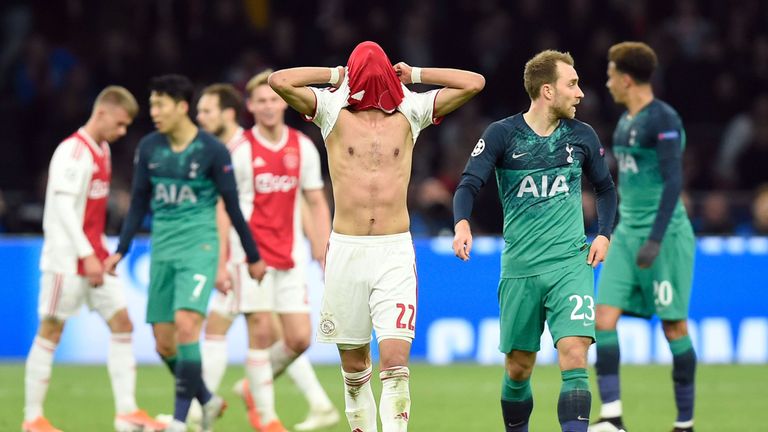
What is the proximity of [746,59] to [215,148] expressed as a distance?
11643 millimetres

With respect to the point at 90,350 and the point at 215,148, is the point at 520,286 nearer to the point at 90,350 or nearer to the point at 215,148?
the point at 215,148

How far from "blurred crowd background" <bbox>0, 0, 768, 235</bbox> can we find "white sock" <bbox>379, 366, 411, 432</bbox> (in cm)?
937

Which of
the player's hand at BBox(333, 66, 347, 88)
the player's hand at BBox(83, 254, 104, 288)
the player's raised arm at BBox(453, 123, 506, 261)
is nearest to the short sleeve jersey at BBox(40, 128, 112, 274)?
the player's hand at BBox(83, 254, 104, 288)

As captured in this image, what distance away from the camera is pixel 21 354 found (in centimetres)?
1497

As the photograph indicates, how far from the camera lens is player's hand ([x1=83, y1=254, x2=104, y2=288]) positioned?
31.2ft

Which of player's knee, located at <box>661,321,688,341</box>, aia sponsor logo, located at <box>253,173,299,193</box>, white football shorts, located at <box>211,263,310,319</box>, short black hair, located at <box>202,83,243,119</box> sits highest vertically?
short black hair, located at <box>202,83,243,119</box>

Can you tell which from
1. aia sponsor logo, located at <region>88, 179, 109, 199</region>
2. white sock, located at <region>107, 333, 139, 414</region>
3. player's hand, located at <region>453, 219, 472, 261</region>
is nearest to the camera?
player's hand, located at <region>453, 219, 472, 261</region>

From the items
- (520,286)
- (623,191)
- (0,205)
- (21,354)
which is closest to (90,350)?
(21,354)

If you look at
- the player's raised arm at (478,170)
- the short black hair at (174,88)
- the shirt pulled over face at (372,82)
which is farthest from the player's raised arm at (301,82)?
the short black hair at (174,88)

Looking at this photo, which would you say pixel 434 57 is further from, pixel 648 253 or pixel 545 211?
pixel 545 211

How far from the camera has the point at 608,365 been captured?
9.43 metres

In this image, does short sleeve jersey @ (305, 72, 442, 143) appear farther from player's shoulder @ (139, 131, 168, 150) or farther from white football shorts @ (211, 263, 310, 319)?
white football shorts @ (211, 263, 310, 319)

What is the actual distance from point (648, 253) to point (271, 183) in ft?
9.25

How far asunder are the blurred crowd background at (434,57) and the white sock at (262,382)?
23.5ft
